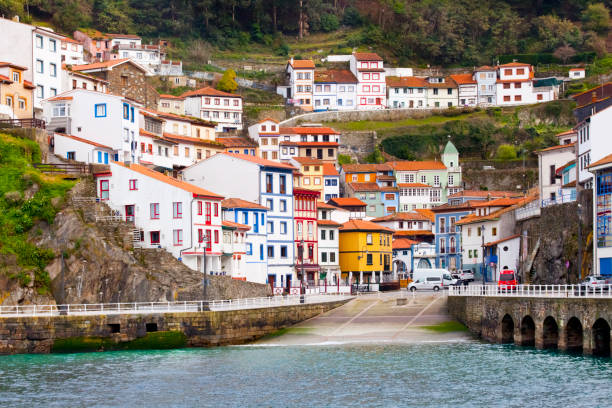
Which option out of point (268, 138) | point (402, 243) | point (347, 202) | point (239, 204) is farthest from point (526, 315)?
point (268, 138)

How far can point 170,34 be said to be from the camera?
17538 cm

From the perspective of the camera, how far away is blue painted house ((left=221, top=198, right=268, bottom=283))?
90.6 m

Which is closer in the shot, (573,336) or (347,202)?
(573,336)

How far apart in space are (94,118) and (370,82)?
7450cm

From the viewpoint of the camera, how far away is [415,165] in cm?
14150

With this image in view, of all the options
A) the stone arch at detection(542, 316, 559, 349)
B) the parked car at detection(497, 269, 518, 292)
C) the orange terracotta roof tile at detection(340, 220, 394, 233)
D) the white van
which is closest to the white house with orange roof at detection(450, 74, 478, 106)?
the orange terracotta roof tile at detection(340, 220, 394, 233)

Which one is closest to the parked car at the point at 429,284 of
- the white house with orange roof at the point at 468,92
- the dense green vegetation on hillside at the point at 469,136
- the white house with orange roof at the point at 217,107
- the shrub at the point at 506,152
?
the shrub at the point at 506,152

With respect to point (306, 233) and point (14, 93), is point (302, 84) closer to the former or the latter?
point (306, 233)

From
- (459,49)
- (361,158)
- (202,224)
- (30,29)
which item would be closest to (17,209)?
(202,224)

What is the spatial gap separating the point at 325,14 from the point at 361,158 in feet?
158

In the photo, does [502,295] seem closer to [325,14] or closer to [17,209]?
[17,209]

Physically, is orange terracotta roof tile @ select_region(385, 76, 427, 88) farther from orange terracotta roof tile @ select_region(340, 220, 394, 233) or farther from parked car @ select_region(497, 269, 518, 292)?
parked car @ select_region(497, 269, 518, 292)

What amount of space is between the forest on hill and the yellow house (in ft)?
240

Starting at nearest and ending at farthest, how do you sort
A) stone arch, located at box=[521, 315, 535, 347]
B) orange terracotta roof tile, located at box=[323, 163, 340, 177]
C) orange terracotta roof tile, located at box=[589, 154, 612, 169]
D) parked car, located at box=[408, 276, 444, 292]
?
stone arch, located at box=[521, 315, 535, 347], orange terracotta roof tile, located at box=[589, 154, 612, 169], parked car, located at box=[408, 276, 444, 292], orange terracotta roof tile, located at box=[323, 163, 340, 177]
